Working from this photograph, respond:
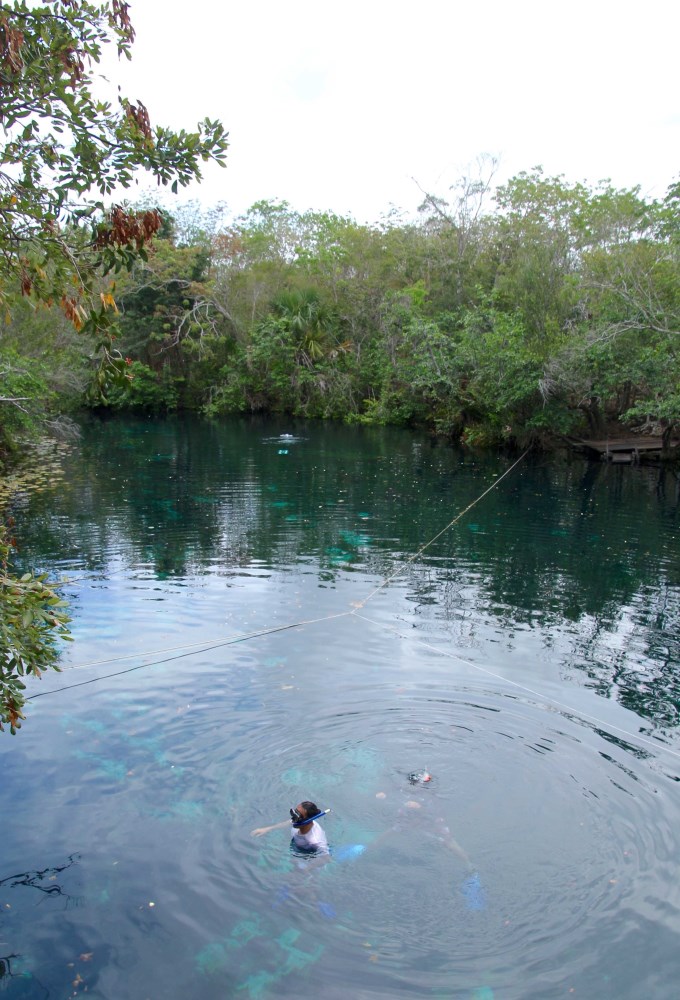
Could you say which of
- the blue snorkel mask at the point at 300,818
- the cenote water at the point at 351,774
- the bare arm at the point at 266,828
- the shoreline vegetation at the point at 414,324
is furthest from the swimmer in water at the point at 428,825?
the shoreline vegetation at the point at 414,324

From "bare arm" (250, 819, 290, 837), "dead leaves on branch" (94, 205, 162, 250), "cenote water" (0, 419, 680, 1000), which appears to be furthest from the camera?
"bare arm" (250, 819, 290, 837)

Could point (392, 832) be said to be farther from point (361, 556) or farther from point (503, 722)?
point (361, 556)

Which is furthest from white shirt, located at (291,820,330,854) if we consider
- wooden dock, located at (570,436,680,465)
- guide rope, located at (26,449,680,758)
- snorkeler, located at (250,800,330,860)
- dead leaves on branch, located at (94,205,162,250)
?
wooden dock, located at (570,436,680,465)

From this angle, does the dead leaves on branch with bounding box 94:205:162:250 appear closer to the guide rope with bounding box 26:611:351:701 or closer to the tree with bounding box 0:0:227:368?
the tree with bounding box 0:0:227:368

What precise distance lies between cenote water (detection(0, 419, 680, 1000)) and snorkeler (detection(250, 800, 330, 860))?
7.3 inches

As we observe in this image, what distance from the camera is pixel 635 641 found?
11.9 meters

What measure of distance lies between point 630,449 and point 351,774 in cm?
2574

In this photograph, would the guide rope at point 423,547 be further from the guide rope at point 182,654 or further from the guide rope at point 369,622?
the guide rope at point 182,654

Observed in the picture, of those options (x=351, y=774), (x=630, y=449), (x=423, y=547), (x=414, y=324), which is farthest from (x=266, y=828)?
(x=414, y=324)

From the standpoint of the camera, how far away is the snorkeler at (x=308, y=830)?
263 inches

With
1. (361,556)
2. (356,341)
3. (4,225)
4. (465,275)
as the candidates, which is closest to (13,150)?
(4,225)

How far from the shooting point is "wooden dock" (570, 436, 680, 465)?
3028 cm

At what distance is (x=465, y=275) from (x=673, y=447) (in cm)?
1686

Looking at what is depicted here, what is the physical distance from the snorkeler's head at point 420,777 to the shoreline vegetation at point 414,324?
422 inches
